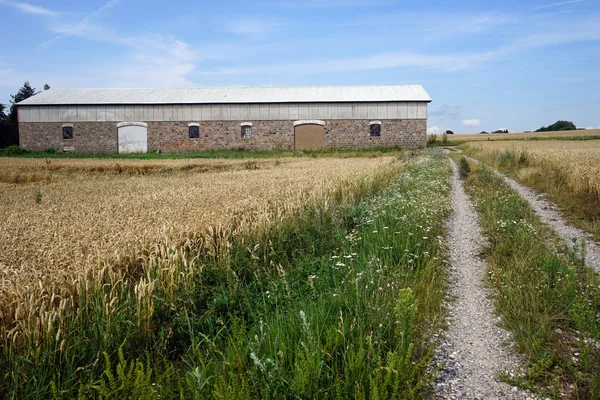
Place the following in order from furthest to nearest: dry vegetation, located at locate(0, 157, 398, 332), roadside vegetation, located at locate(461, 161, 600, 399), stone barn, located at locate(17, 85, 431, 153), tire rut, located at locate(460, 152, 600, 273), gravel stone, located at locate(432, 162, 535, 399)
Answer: stone barn, located at locate(17, 85, 431, 153), tire rut, located at locate(460, 152, 600, 273), dry vegetation, located at locate(0, 157, 398, 332), roadside vegetation, located at locate(461, 161, 600, 399), gravel stone, located at locate(432, 162, 535, 399)

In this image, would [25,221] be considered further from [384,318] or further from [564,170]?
[564,170]

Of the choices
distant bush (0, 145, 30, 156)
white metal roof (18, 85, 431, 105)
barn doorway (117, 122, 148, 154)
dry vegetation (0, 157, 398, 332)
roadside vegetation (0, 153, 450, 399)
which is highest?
white metal roof (18, 85, 431, 105)

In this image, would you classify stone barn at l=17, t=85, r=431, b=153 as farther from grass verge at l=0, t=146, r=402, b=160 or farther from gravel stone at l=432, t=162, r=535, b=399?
gravel stone at l=432, t=162, r=535, b=399

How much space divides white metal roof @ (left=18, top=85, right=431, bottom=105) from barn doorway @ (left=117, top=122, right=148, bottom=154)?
2.38 metres

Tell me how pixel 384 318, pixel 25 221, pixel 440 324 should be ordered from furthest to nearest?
pixel 25 221
pixel 440 324
pixel 384 318

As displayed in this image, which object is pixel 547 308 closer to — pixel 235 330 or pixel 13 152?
pixel 235 330

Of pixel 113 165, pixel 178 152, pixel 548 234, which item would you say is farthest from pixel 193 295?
pixel 178 152

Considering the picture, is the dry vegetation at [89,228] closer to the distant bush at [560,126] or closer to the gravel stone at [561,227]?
the gravel stone at [561,227]

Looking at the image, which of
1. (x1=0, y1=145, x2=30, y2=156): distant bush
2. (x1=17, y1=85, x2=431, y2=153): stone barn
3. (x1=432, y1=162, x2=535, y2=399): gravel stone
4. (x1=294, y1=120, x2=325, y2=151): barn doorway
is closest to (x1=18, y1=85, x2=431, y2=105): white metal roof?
(x1=17, y1=85, x2=431, y2=153): stone barn

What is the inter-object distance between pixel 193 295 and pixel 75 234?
2.00 metres

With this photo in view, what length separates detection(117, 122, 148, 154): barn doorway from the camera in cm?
4444

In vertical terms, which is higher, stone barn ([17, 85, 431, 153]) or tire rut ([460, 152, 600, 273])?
stone barn ([17, 85, 431, 153])

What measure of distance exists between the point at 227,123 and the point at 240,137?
1.82 metres

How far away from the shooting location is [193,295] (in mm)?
5160
